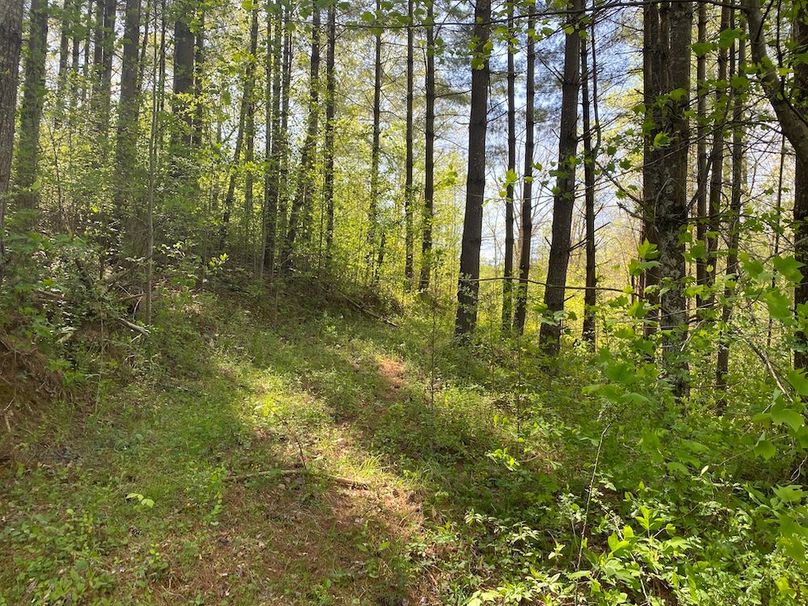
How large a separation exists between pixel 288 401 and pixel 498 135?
11.4 meters

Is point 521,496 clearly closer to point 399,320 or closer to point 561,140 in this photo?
point 561,140

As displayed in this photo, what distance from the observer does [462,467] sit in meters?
4.50

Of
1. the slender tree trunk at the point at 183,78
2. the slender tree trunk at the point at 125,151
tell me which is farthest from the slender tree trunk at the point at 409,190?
the slender tree trunk at the point at 125,151

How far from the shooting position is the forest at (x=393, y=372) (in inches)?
99.6

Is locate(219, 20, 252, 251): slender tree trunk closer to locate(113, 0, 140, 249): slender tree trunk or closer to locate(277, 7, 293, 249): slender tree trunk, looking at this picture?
locate(277, 7, 293, 249): slender tree trunk

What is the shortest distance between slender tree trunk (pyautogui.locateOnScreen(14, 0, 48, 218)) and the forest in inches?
2.8

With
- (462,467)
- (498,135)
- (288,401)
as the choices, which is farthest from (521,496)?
(498,135)

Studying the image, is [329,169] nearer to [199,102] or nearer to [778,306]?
[199,102]

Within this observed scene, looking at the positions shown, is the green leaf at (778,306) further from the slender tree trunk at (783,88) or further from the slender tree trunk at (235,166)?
the slender tree trunk at (235,166)

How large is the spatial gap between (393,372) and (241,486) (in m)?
4.02

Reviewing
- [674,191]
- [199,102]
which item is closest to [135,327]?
[199,102]

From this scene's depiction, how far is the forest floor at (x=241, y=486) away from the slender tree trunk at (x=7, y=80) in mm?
1783

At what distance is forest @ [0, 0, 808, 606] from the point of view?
2529 mm

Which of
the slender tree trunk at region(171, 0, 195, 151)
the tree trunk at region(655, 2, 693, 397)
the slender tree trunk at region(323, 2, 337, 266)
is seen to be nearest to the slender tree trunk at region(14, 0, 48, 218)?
the slender tree trunk at region(171, 0, 195, 151)
